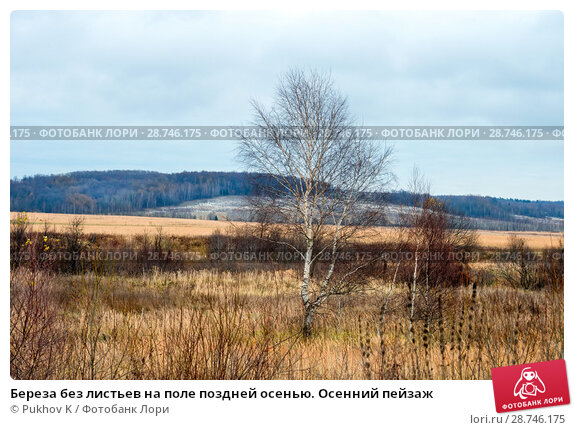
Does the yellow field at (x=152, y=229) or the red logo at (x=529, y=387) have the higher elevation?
the yellow field at (x=152, y=229)

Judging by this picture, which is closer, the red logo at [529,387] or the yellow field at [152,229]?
the red logo at [529,387]

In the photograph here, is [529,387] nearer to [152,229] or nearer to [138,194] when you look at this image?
[152,229]

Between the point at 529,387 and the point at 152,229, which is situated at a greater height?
the point at 152,229

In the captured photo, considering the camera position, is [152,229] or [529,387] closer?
[529,387]

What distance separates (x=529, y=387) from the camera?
13.3ft

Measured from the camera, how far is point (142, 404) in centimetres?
402

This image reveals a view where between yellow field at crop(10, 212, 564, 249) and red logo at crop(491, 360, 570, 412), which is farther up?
yellow field at crop(10, 212, 564, 249)

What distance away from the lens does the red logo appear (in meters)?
4.00

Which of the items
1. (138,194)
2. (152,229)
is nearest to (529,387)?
(152,229)

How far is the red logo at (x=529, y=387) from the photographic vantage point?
4.00m

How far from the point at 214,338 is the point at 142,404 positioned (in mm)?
916

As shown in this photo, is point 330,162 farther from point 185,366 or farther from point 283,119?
point 185,366

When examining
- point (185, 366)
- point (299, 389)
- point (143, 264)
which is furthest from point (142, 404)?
point (143, 264)

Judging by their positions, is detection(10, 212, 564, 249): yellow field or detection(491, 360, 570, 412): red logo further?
detection(10, 212, 564, 249): yellow field
